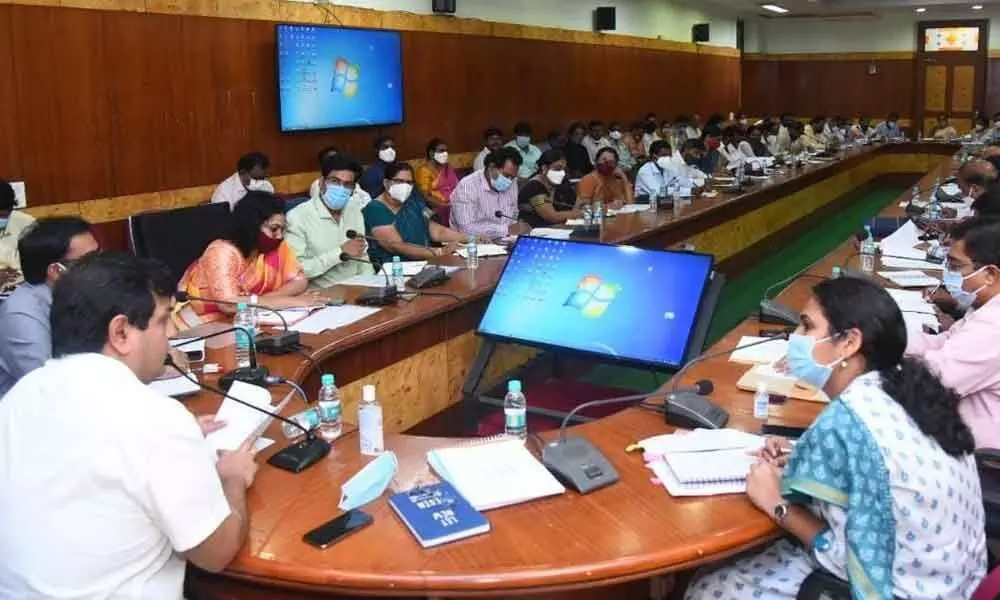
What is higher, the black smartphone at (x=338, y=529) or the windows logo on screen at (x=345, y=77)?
the windows logo on screen at (x=345, y=77)

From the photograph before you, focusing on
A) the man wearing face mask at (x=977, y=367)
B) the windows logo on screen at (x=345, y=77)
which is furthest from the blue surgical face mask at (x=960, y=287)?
the windows logo on screen at (x=345, y=77)

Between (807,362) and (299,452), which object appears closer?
(807,362)

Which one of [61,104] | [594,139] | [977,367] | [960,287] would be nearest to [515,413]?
[977,367]

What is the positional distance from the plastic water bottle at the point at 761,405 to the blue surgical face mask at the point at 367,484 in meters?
0.90

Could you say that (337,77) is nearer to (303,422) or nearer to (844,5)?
(303,422)

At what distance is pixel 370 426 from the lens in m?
2.05

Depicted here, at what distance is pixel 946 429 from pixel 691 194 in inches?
222

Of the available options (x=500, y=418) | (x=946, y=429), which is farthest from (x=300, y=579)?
(x=500, y=418)

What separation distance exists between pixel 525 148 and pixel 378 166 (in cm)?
241

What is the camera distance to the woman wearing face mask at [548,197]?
20.2 feet

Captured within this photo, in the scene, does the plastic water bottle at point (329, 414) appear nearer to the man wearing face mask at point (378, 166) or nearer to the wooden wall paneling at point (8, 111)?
the wooden wall paneling at point (8, 111)

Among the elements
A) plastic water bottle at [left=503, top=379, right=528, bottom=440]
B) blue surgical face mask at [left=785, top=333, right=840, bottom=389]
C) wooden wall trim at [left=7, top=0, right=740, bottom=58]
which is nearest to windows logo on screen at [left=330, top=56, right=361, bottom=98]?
wooden wall trim at [left=7, top=0, right=740, bottom=58]

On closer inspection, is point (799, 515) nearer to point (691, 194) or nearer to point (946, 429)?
point (946, 429)

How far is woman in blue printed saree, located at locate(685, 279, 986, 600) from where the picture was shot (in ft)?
5.16
